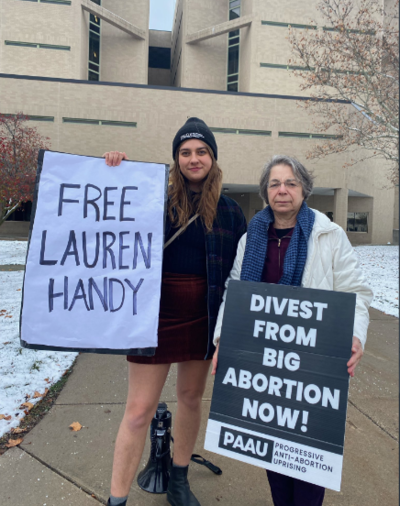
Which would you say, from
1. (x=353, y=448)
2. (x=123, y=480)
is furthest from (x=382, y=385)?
(x=123, y=480)

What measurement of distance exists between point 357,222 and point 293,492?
1131 inches

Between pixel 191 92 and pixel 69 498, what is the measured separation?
23302 mm

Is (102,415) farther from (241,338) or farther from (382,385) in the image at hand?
(382,385)

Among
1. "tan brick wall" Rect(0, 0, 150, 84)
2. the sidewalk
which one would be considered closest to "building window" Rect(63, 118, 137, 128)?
"tan brick wall" Rect(0, 0, 150, 84)

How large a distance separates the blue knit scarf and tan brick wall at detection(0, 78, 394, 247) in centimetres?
2086

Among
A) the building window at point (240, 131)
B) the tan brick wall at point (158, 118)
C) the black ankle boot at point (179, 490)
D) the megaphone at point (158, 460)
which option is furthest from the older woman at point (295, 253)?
the building window at point (240, 131)

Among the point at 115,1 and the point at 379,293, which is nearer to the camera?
the point at 379,293

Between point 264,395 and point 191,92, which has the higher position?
point 191,92

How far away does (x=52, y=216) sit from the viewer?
174 centimetres

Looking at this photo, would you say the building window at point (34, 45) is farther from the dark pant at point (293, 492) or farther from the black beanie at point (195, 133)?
the dark pant at point (293, 492)

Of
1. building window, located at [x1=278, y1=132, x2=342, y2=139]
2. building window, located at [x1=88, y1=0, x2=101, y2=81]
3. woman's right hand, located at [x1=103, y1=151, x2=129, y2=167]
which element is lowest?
woman's right hand, located at [x1=103, y1=151, x2=129, y2=167]

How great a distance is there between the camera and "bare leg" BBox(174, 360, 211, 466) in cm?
197

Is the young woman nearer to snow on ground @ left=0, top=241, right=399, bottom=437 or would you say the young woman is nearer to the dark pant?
the dark pant

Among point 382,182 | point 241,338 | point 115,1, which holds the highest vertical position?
point 115,1
